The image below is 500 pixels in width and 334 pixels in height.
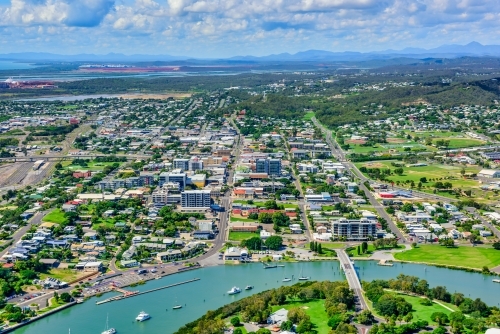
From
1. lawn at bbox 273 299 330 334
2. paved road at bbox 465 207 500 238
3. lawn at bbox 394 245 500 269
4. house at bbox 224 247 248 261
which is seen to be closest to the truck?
house at bbox 224 247 248 261

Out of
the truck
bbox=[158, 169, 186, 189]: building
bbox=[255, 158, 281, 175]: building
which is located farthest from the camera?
the truck

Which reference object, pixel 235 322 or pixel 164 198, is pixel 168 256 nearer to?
pixel 235 322

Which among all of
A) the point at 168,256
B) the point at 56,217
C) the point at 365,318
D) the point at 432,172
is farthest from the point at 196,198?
the point at 432,172

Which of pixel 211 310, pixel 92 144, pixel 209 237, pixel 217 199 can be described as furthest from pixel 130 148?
pixel 211 310

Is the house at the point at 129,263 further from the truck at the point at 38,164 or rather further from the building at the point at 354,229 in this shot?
the truck at the point at 38,164

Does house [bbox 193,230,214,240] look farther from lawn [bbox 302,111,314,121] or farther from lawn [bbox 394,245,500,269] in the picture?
lawn [bbox 302,111,314,121]

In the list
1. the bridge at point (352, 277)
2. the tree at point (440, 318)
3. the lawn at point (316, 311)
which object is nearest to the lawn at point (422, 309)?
the tree at point (440, 318)
